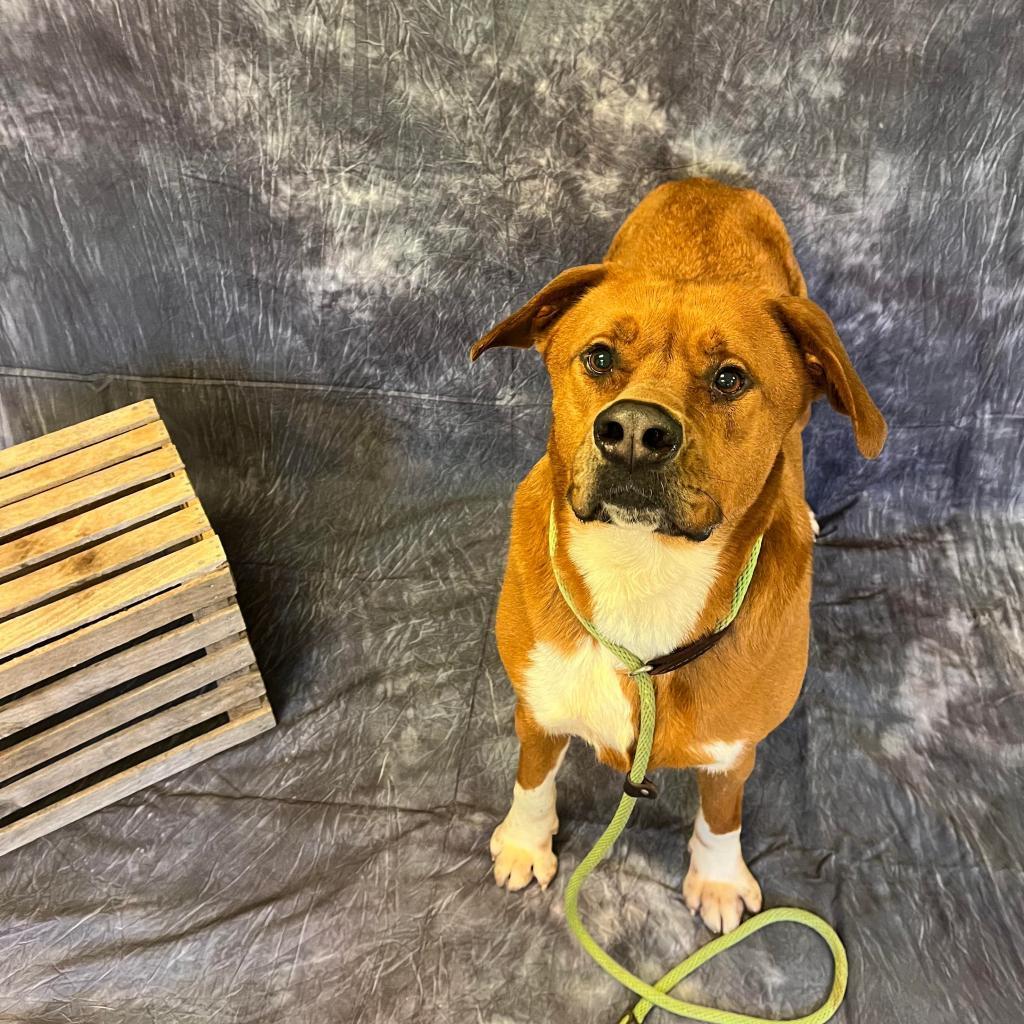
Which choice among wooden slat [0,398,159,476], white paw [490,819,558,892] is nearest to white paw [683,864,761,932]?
white paw [490,819,558,892]

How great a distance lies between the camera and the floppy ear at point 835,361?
139 cm

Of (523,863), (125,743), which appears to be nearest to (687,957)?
(523,863)

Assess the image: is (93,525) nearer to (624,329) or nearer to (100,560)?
(100,560)

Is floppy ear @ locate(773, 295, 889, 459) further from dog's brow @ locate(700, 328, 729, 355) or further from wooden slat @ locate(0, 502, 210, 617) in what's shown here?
wooden slat @ locate(0, 502, 210, 617)

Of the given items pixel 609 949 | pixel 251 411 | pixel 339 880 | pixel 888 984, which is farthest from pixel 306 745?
pixel 888 984

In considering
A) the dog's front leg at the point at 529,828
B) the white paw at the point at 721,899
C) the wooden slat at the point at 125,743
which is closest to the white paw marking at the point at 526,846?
the dog's front leg at the point at 529,828

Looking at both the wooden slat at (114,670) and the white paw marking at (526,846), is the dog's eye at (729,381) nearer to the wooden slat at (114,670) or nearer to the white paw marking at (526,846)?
the white paw marking at (526,846)

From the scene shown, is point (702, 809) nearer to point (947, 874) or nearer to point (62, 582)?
point (947, 874)

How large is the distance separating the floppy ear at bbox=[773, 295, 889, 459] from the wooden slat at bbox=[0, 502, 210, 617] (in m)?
1.37

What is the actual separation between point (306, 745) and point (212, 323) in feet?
4.23

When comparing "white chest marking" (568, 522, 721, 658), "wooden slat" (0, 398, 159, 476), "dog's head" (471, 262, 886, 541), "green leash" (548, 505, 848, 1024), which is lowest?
"green leash" (548, 505, 848, 1024)

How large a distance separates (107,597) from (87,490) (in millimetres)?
330

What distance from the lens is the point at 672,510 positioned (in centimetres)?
130

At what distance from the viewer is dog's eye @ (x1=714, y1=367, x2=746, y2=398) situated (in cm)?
137
